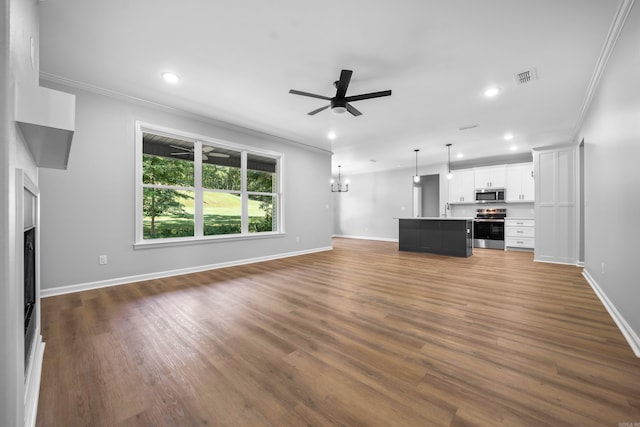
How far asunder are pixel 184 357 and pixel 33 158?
158 centimetres

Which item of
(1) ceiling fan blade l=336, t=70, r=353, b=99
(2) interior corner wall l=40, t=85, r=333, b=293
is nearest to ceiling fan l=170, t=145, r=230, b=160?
(2) interior corner wall l=40, t=85, r=333, b=293

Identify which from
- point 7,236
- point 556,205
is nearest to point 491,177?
point 556,205

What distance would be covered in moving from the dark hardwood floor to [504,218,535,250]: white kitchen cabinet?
403 centimetres

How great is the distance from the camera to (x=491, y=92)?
361cm

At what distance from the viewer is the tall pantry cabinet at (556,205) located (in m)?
5.21

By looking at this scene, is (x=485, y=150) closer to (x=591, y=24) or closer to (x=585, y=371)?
(x=591, y=24)

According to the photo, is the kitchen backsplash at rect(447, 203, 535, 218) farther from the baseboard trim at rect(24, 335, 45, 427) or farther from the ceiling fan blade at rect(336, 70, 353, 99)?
the baseboard trim at rect(24, 335, 45, 427)

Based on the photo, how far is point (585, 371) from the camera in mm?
1648

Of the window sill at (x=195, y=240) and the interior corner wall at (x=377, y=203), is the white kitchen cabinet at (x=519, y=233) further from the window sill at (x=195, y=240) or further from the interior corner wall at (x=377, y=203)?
the window sill at (x=195, y=240)

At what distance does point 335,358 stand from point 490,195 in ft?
24.7

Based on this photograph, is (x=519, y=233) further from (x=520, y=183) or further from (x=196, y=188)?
(x=196, y=188)

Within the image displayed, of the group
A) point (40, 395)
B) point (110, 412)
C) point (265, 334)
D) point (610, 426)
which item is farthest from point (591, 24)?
point (40, 395)

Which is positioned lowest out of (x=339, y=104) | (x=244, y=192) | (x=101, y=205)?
(x=101, y=205)

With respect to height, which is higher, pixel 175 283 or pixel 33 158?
pixel 33 158
